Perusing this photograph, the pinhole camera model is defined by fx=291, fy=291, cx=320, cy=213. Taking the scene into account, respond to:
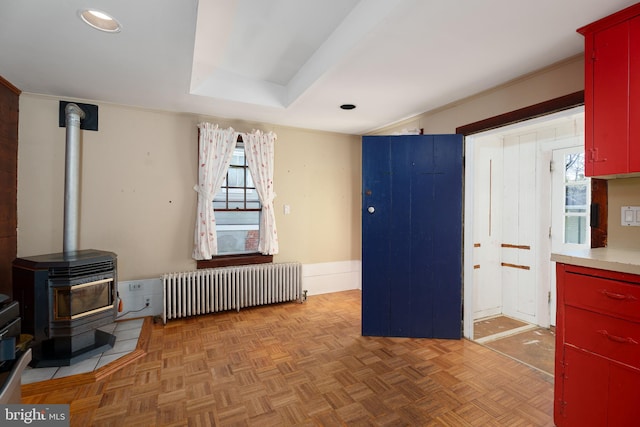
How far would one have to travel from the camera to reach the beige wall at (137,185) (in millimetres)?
3055

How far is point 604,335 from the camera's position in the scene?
4.93 feet

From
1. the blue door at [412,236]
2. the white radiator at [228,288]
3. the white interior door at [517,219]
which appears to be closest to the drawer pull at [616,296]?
the blue door at [412,236]

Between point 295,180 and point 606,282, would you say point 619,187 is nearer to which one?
point 606,282

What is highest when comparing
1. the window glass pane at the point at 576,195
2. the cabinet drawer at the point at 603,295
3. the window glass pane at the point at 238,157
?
the window glass pane at the point at 238,157

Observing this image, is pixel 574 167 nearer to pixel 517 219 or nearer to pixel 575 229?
pixel 575 229

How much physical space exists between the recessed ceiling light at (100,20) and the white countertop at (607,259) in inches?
121

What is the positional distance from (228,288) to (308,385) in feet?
5.99

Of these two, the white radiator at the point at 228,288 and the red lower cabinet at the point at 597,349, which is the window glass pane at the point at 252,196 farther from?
the red lower cabinet at the point at 597,349

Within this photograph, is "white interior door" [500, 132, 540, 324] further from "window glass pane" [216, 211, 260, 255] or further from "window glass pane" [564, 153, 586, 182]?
"window glass pane" [216, 211, 260, 255]

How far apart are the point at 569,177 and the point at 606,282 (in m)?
2.40

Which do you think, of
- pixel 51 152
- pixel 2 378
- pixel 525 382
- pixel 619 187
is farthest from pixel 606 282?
pixel 51 152

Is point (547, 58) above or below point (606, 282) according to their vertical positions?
above

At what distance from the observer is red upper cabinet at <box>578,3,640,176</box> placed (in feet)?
5.29

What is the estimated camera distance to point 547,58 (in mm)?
2170
